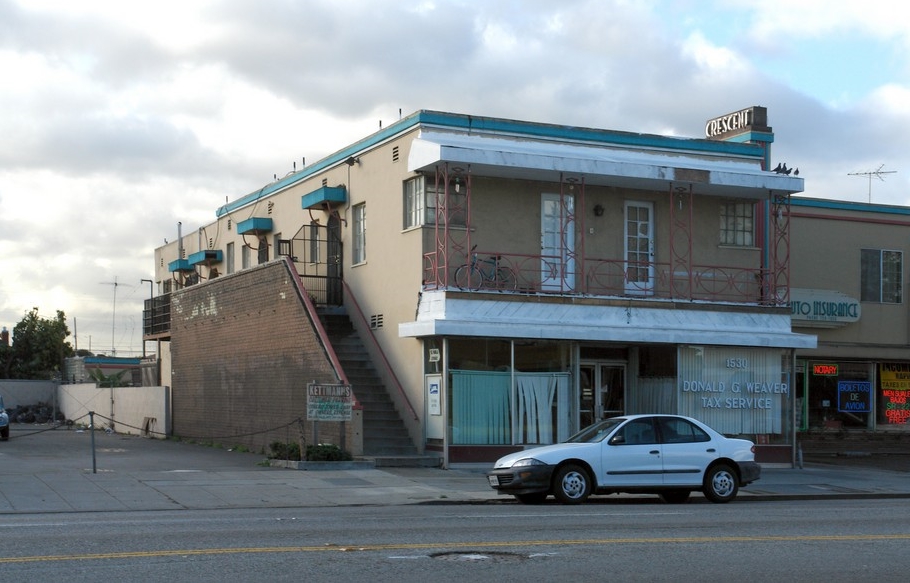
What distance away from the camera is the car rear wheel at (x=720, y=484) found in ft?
61.2

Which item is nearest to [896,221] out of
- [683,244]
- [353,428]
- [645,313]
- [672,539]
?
[683,244]

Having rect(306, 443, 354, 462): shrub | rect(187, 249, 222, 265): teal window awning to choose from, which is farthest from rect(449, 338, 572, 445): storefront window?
rect(187, 249, 222, 265): teal window awning

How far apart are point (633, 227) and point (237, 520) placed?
579 inches

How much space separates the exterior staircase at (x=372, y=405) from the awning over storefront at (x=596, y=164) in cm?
520

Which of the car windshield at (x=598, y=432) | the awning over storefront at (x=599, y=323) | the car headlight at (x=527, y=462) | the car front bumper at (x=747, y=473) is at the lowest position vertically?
the car front bumper at (x=747, y=473)

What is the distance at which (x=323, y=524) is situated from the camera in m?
14.2

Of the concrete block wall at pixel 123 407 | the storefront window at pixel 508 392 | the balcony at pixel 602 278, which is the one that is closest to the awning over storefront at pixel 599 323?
the balcony at pixel 602 278

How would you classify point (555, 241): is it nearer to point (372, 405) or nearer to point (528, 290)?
point (528, 290)

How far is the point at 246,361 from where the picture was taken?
30062 millimetres

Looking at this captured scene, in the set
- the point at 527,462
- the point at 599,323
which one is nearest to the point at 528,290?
the point at 599,323

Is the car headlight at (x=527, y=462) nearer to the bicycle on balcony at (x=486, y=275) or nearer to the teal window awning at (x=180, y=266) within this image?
the bicycle on balcony at (x=486, y=275)

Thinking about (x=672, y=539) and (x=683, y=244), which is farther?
(x=683, y=244)

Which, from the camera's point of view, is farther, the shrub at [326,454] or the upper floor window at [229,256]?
the upper floor window at [229,256]

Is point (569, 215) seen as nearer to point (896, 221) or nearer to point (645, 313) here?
point (645, 313)
